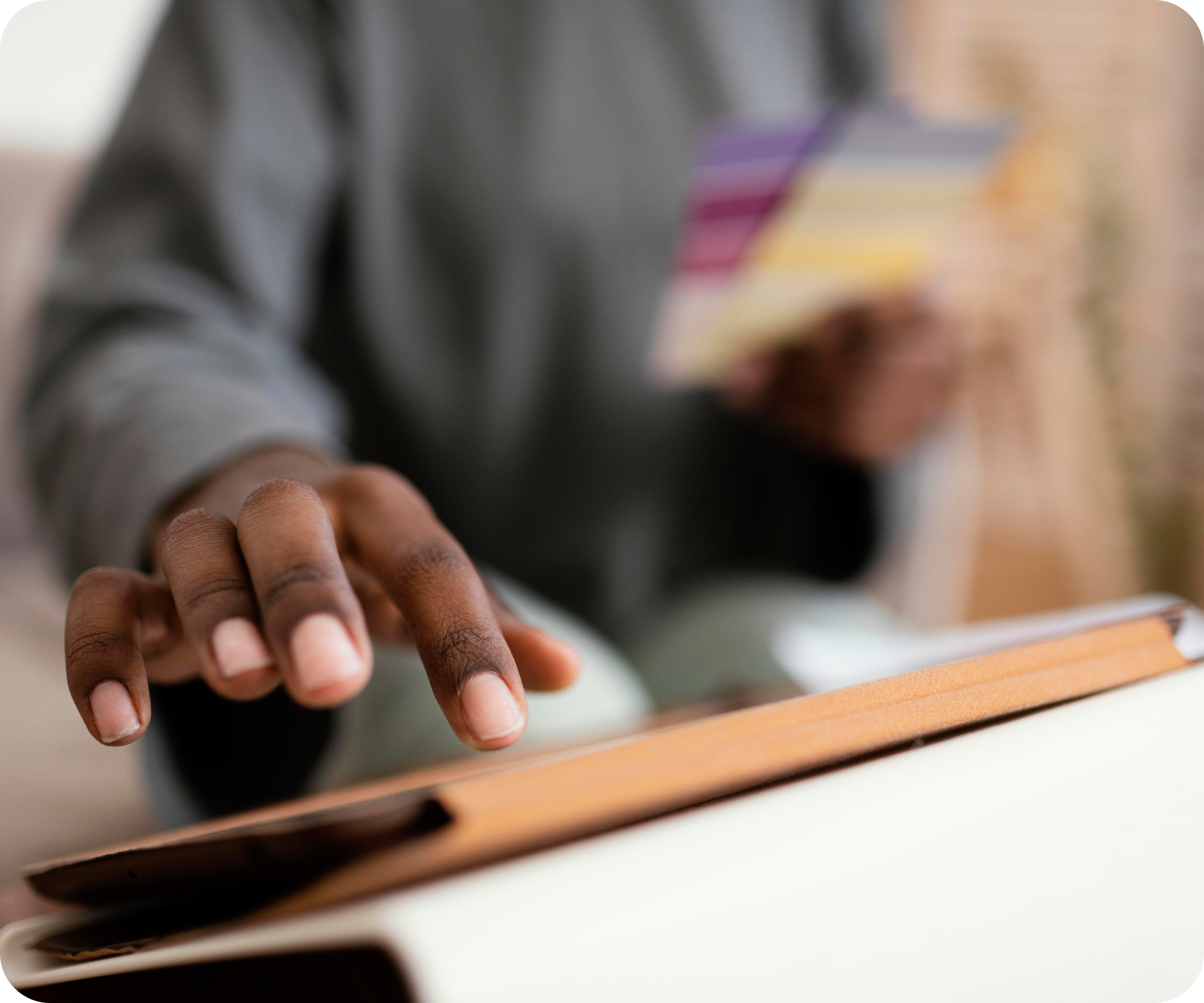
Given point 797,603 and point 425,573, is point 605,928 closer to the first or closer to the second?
point 425,573

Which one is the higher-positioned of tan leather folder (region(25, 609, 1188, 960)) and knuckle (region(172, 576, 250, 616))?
knuckle (region(172, 576, 250, 616))

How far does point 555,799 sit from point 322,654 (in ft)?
0.14

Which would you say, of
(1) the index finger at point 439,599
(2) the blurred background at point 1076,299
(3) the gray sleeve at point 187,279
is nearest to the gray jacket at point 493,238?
(3) the gray sleeve at point 187,279

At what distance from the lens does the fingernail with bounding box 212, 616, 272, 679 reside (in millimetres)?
145

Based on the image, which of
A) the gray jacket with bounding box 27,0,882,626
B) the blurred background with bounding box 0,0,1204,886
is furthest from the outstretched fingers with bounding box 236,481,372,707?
the blurred background with bounding box 0,0,1204,886

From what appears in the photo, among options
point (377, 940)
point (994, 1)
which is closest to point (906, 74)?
point (994, 1)

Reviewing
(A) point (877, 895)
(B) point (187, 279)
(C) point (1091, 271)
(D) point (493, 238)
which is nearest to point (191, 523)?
(A) point (877, 895)

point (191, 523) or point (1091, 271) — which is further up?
point (191, 523)

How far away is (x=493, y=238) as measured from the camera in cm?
67

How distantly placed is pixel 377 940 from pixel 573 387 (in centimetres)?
61

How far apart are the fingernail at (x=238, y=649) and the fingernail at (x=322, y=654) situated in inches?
0.4

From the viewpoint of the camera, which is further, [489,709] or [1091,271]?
[1091,271]

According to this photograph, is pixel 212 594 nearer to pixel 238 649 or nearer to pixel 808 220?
pixel 238 649

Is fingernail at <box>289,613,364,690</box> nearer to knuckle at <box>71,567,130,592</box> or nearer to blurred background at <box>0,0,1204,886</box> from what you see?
knuckle at <box>71,567,130,592</box>
